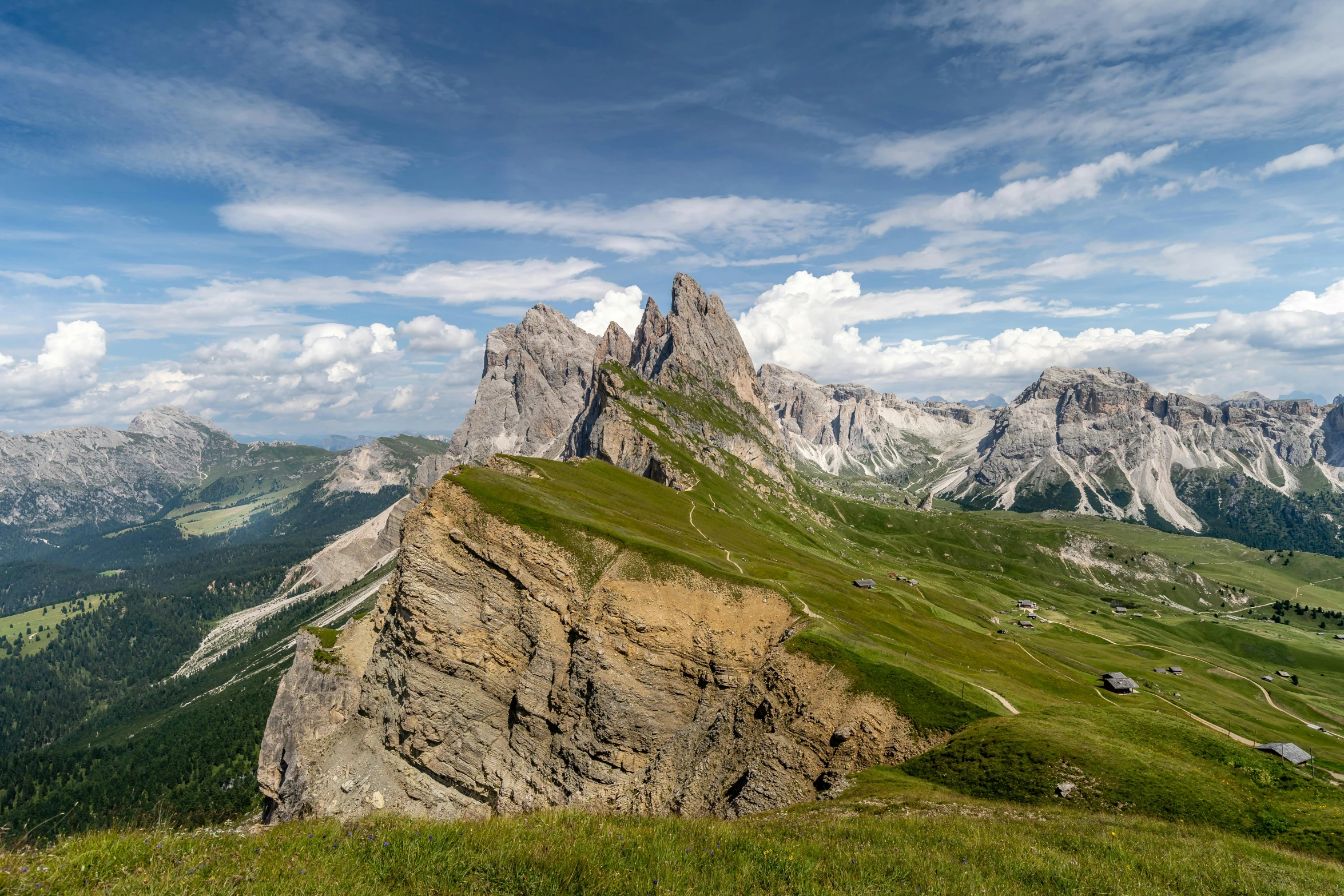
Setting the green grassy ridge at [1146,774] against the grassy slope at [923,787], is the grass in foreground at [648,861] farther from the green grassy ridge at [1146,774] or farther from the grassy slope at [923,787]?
the green grassy ridge at [1146,774]

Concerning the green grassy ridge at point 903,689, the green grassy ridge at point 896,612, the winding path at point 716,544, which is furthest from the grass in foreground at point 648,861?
the winding path at point 716,544

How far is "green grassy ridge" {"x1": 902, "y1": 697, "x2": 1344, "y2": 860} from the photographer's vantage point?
24594 millimetres

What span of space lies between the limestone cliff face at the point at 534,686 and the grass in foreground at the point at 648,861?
98.3 feet

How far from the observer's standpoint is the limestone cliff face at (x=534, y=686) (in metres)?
51.1

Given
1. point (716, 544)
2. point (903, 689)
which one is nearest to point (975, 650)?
point (903, 689)

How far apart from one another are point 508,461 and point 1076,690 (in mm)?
92794

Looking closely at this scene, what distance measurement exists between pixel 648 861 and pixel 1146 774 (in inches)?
1243

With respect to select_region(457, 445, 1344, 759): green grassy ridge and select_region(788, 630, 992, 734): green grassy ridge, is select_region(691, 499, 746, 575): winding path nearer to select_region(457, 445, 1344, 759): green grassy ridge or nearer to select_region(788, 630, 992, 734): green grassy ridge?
select_region(457, 445, 1344, 759): green grassy ridge

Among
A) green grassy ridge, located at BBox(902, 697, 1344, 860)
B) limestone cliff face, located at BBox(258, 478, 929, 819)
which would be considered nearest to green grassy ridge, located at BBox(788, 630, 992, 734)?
limestone cliff face, located at BBox(258, 478, 929, 819)

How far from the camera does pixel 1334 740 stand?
328ft

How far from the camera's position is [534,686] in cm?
5594

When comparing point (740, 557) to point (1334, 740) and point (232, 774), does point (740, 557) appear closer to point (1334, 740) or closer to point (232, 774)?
point (1334, 740)

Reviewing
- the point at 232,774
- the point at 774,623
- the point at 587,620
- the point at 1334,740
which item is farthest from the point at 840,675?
the point at 232,774

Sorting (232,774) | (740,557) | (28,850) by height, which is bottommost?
(232,774)
